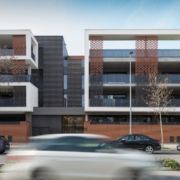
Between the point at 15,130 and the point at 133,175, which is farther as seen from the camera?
the point at 15,130

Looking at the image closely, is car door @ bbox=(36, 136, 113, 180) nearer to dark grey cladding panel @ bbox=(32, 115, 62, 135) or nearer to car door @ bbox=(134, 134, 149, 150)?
car door @ bbox=(134, 134, 149, 150)

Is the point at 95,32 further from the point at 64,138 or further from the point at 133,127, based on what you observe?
the point at 64,138

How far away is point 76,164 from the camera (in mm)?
8094

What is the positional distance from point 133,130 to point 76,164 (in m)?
24.6

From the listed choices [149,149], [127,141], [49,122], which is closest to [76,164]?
[127,141]

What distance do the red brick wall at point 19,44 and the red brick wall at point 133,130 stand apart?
1087cm

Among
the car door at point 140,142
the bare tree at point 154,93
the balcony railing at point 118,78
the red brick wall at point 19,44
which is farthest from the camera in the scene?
the red brick wall at point 19,44

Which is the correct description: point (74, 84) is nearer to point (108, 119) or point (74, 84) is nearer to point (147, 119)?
point (108, 119)

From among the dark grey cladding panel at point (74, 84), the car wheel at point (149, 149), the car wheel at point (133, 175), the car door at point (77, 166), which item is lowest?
the car wheel at point (149, 149)

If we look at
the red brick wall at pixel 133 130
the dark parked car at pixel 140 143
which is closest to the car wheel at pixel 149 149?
the dark parked car at pixel 140 143

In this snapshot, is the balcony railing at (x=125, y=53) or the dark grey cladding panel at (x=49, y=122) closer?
the balcony railing at (x=125, y=53)

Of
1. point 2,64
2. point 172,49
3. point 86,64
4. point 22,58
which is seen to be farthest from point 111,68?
point 2,64

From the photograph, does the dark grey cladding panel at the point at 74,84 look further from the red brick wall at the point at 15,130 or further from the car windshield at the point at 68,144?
the car windshield at the point at 68,144

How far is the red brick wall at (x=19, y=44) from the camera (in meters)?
33.0
